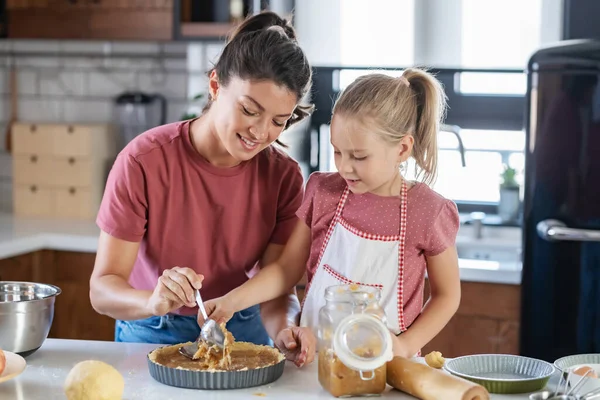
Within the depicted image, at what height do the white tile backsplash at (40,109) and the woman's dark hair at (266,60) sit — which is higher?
the woman's dark hair at (266,60)

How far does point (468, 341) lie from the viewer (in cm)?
294

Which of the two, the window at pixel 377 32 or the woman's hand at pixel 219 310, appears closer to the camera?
the woman's hand at pixel 219 310

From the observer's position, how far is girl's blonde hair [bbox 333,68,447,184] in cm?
185

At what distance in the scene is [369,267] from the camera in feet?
6.34

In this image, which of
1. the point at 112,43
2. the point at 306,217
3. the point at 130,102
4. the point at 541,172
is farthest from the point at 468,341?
the point at 112,43

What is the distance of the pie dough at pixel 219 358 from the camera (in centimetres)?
161

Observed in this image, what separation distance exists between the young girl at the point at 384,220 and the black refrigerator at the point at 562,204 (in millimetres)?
877

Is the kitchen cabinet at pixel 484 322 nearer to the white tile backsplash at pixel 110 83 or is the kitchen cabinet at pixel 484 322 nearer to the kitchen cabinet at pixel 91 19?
the kitchen cabinet at pixel 91 19

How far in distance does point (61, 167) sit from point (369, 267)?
6.67ft

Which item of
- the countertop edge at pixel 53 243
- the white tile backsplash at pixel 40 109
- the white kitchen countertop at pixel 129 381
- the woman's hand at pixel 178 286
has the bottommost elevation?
the countertop edge at pixel 53 243

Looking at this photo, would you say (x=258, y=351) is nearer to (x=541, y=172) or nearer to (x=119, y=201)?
(x=119, y=201)

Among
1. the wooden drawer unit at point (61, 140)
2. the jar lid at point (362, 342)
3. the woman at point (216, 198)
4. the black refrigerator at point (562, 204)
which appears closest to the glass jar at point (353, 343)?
the jar lid at point (362, 342)

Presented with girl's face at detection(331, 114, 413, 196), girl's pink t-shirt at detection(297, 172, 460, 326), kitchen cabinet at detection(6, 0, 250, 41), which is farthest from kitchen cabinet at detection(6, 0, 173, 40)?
girl's face at detection(331, 114, 413, 196)

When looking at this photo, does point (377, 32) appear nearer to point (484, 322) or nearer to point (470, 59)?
point (470, 59)
